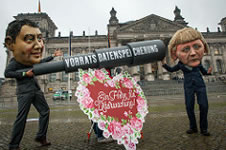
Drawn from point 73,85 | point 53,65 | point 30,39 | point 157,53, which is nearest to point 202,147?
point 157,53

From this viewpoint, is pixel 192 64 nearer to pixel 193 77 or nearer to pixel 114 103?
pixel 193 77

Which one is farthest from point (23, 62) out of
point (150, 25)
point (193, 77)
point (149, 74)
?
point (150, 25)

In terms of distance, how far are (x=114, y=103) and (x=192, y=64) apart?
71.7 inches

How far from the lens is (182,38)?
2.87 meters

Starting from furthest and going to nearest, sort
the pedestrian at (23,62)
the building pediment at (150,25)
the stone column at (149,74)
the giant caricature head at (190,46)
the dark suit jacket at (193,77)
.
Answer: the building pediment at (150,25) < the stone column at (149,74) < the dark suit jacket at (193,77) < the giant caricature head at (190,46) < the pedestrian at (23,62)

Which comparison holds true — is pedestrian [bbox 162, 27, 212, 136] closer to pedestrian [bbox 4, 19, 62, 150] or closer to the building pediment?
pedestrian [bbox 4, 19, 62, 150]

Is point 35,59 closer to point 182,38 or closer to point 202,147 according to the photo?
point 182,38

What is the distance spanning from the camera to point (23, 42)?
249 cm

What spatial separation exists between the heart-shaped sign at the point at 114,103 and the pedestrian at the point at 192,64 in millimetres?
1040

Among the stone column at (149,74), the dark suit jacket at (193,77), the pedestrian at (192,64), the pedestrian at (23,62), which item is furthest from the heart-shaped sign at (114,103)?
the stone column at (149,74)

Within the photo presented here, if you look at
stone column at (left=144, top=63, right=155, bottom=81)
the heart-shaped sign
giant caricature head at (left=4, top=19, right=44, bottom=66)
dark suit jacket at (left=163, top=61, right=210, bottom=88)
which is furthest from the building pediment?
the heart-shaped sign

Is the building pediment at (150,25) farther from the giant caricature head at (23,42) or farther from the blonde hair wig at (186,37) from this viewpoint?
the giant caricature head at (23,42)

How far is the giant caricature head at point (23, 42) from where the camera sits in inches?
97.9

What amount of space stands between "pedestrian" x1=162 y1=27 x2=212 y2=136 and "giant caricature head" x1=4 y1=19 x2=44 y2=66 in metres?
2.38
